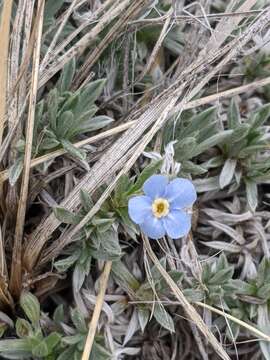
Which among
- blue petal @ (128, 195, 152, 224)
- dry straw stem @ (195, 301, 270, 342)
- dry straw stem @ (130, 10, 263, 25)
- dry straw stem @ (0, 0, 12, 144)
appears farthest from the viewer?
dry straw stem @ (130, 10, 263, 25)

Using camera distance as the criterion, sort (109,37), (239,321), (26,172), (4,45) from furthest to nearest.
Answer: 1. (109,37)
2. (239,321)
3. (26,172)
4. (4,45)

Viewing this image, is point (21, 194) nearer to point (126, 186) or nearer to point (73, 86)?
point (126, 186)

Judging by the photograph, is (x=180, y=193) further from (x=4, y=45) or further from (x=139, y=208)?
(x=4, y=45)

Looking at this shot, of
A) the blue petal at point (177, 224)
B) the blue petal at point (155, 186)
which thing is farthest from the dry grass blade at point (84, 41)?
the blue petal at point (177, 224)

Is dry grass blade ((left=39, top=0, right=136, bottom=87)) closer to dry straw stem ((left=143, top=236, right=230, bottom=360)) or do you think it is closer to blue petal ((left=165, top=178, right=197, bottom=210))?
blue petal ((left=165, top=178, right=197, bottom=210))

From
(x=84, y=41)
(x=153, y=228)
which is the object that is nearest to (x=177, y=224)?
(x=153, y=228)

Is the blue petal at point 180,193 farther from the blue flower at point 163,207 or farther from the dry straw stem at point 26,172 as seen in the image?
the dry straw stem at point 26,172

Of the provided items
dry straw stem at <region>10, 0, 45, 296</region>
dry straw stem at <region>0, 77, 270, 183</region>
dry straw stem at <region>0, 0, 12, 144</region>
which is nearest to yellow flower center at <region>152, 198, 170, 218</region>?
dry straw stem at <region>0, 77, 270, 183</region>
